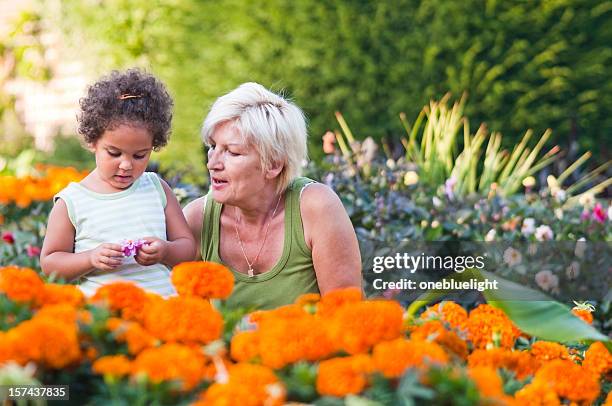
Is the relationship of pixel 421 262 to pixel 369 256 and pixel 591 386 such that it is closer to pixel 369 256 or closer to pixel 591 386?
pixel 369 256

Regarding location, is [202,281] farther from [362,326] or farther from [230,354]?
[362,326]

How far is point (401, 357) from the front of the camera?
130cm

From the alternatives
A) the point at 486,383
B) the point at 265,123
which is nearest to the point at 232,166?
the point at 265,123

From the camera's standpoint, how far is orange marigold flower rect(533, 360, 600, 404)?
5.44 feet

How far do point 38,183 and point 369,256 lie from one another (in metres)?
2.04

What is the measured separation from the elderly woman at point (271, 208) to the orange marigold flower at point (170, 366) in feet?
4.43

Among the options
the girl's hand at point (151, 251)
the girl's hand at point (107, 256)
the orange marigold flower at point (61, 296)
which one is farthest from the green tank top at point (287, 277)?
the orange marigold flower at point (61, 296)

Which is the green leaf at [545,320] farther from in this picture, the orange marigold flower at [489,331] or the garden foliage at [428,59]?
the garden foliage at [428,59]

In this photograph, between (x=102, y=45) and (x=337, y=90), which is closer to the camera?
(x=337, y=90)

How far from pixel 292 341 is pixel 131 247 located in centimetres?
121

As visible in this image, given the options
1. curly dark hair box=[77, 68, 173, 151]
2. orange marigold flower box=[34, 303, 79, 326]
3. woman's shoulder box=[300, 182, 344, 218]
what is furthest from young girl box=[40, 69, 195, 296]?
orange marigold flower box=[34, 303, 79, 326]

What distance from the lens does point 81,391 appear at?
1.41 metres

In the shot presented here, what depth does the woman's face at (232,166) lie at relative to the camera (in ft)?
8.91

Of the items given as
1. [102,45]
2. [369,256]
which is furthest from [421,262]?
[102,45]
